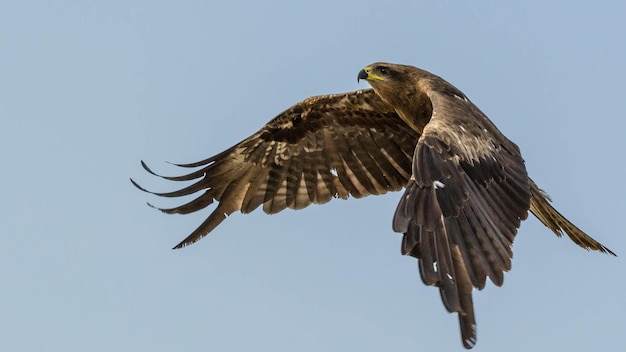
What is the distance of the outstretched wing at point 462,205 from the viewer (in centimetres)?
1069

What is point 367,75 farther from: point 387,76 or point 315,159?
point 315,159

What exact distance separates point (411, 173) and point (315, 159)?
1.29 metres

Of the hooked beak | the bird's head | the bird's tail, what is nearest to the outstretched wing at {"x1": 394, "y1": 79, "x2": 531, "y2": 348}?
the bird's tail

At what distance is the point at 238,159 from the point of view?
15648 mm

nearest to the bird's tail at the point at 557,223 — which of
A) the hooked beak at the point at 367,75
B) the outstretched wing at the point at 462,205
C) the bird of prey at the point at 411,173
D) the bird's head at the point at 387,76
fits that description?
the bird of prey at the point at 411,173

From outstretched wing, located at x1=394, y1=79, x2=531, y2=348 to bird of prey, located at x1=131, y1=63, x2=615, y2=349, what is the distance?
1cm

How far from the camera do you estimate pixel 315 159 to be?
15.8 meters

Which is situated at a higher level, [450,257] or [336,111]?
[336,111]

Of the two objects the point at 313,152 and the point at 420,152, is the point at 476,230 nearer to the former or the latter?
the point at 420,152

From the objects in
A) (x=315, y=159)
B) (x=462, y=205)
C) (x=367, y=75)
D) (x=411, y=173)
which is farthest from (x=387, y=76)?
(x=462, y=205)

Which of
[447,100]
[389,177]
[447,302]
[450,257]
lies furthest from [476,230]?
[389,177]

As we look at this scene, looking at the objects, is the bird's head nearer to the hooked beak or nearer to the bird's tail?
the hooked beak

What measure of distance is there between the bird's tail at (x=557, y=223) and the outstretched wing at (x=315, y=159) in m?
1.94

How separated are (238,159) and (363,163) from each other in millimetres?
1484
